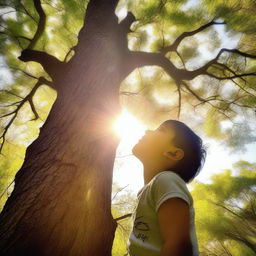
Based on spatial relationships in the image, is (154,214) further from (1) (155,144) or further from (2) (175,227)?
(1) (155,144)

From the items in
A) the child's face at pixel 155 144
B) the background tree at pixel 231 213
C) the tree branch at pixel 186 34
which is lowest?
the background tree at pixel 231 213

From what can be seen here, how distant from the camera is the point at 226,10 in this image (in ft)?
10.6

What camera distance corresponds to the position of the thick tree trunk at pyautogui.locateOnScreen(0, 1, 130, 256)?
95cm

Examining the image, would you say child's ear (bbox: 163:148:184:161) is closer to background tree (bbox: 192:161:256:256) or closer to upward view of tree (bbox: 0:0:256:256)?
upward view of tree (bbox: 0:0:256:256)

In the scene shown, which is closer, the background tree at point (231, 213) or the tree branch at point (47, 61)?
the tree branch at point (47, 61)

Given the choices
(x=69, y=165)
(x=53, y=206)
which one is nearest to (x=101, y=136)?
(x=69, y=165)

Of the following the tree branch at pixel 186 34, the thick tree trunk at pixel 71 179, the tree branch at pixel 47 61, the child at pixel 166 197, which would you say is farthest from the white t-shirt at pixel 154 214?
the tree branch at pixel 186 34

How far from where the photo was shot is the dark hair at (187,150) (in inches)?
55.4

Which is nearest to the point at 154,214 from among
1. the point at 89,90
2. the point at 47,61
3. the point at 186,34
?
the point at 89,90

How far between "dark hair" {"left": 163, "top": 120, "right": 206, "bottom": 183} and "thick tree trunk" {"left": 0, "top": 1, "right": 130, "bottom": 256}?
513 millimetres

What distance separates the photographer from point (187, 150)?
1.46 metres

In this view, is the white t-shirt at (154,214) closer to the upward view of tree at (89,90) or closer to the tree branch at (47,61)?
the upward view of tree at (89,90)

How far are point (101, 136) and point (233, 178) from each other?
787 centimetres

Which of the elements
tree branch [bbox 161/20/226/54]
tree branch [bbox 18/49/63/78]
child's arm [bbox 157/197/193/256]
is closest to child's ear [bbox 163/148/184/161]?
child's arm [bbox 157/197/193/256]
